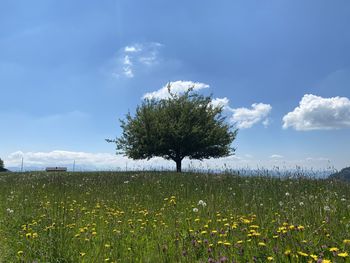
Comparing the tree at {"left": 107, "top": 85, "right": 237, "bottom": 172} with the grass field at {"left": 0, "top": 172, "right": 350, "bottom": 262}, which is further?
the tree at {"left": 107, "top": 85, "right": 237, "bottom": 172}

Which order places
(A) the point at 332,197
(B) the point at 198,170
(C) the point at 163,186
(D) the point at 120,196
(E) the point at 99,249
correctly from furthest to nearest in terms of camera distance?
(B) the point at 198,170 → (C) the point at 163,186 → (D) the point at 120,196 → (A) the point at 332,197 → (E) the point at 99,249

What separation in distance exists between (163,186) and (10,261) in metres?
8.67

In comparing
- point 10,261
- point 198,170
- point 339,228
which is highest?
point 198,170

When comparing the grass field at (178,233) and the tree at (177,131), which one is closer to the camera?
the grass field at (178,233)

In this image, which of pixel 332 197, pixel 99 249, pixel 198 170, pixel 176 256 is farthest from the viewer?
pixel 198 170

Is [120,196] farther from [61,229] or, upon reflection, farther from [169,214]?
[61,229]

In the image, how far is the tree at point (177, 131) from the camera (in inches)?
1068

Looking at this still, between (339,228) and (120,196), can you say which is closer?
(339,228)

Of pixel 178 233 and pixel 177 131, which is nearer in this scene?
pixel 178 233

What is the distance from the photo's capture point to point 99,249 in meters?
5.68

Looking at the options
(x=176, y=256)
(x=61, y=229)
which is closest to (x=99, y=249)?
(x=61, y=229)

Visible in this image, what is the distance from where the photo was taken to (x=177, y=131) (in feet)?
86.9

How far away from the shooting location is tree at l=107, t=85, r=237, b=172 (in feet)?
89.0

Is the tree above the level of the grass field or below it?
above
